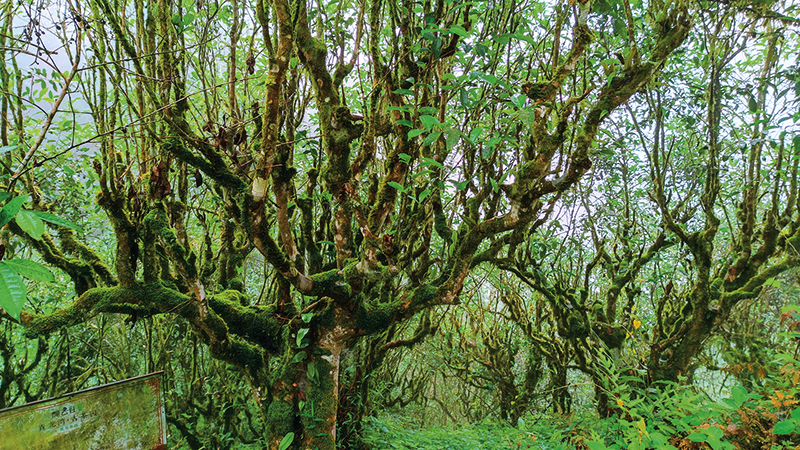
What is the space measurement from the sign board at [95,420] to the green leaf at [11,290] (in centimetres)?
172

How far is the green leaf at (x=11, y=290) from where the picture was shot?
0.70 meters

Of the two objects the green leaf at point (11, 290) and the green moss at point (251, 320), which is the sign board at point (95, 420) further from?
the green leaf at point (11, 290)

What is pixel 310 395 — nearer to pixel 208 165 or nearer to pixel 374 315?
pixel 374 315

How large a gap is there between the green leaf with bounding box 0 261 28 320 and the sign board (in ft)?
5.63

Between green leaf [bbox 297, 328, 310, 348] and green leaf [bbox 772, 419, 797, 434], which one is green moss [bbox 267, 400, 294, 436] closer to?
green leaf [bbox 297, 328, 310, 348]

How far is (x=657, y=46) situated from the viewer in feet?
7.79

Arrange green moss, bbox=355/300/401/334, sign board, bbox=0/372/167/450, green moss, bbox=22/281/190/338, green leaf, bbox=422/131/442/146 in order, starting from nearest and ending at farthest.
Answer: green leaf, bbox=422/131/442/146 → sign board, bbox=0/372/167/450 → green moss, bbox=22/281/190/338 → green moss, bbox=355/300/401/334

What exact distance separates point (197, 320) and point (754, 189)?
14.7 ft

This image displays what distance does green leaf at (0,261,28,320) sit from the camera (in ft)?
2.30

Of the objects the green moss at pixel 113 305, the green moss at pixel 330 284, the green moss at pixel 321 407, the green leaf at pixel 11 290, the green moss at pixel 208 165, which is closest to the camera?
the green leaf at pixel 11 290

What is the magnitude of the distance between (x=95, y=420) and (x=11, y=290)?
73.2 inches

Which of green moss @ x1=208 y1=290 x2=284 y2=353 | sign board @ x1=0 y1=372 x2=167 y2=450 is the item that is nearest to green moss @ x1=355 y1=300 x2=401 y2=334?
green moss @ x1=208 y1=290 x2=284 y2=353

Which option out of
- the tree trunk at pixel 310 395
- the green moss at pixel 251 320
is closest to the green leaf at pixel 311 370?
the tree trunk at pixel 310 395

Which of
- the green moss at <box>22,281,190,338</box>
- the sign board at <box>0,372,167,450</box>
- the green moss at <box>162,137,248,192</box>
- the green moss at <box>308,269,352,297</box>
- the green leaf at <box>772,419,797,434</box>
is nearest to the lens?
the green leaf at <box>772,419,797,434</box>
